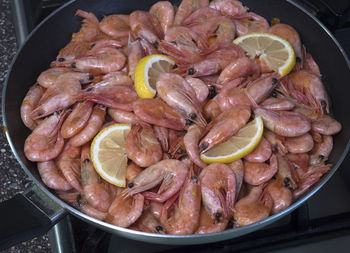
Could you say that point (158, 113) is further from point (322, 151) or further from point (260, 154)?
point (322, 151)

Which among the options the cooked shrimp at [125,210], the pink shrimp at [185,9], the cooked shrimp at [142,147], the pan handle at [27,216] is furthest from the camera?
the pink shrimp at [185,9]

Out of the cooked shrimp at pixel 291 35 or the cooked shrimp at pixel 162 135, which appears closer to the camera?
the cooked shrimp at pixel 162 135

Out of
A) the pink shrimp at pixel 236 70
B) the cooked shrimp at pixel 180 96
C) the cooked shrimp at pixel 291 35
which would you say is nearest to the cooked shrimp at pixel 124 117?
the cooked shrimp at pixel 180 96

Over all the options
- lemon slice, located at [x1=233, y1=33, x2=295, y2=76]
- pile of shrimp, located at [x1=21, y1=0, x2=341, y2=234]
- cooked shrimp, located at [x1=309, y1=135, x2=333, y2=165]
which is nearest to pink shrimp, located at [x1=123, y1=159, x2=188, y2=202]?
pile of shrimp, located at [x1=21, y1=0, x2=341, y2=234]

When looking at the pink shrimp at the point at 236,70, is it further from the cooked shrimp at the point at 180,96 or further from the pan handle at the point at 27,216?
the pan handle at the point at 27,216

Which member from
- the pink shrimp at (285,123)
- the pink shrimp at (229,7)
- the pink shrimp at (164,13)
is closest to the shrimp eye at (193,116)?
the pink shrimp at (285,123)

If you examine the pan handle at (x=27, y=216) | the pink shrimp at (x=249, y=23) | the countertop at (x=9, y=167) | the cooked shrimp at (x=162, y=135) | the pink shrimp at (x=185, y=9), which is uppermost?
the pink shrimp at (x=185, y=9)

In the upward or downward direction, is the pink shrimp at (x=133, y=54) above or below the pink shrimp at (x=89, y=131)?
above

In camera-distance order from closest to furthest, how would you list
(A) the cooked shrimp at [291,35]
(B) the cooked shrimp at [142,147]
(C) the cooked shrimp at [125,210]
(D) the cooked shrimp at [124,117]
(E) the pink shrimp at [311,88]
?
(C) the cooked shrimp at [125,210] < (B) the cooked shrimp at [142,147] < (D) the cooked shrimp at [124,117] < (E) the pink shrimp at [311,88] < (A) the cooked shrimp at [291,35]
